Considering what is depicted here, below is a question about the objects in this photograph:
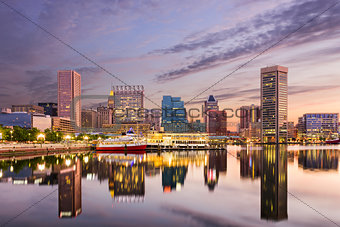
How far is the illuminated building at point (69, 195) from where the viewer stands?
20780mm

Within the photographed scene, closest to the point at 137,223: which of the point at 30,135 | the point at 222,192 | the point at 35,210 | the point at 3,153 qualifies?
the point at 35,210

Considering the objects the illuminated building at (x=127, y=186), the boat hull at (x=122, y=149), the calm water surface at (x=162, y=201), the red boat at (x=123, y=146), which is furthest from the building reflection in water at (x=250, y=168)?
the red boat at (x=123, y=146)

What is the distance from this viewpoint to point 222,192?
2914cm

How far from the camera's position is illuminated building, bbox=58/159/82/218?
20.8 metres

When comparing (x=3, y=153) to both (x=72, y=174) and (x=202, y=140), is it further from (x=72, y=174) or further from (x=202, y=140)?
(x=202, y=140)

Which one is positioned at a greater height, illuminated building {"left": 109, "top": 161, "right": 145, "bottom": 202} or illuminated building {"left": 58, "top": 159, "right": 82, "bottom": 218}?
illuminated building {"left": 58, "top": 159, "right": 82, "bottom": 218}

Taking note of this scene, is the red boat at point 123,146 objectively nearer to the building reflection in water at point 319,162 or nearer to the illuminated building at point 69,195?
the building reflection in water at point 319,162

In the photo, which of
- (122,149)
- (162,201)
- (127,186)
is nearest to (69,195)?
(127,186)

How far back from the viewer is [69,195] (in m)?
26.2

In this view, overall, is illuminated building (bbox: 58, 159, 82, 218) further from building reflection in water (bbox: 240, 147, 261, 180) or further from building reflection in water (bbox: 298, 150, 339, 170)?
building reflection in water (bbox: 298, 150, 339, 170)

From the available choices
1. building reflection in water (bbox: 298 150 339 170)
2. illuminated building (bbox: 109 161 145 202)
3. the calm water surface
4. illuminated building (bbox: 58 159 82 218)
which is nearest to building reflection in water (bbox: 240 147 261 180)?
the calm water surface

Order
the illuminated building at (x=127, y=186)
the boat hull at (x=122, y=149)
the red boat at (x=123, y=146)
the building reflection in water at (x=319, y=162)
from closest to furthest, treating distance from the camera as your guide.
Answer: the illuminated building at (x=127, y=186) < the building reflection in water at (x=319, y=162) < the boat hull at (x=122, y=149) < the red boat at (x=123, y=146)

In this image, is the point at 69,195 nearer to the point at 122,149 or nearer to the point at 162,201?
the point at 162,201

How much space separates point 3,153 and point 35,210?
2224 inches
